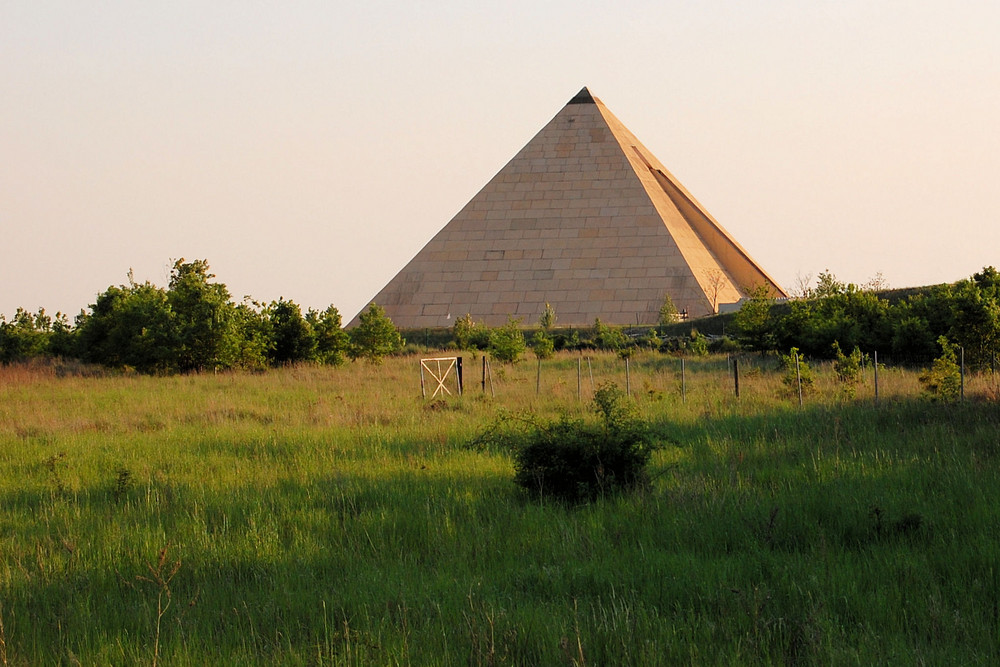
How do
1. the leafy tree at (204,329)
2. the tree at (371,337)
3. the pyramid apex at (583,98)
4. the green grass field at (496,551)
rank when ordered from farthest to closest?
1. the pyramid apex at (583,98)
2. the tree at (371,337)
3. the leafy tree at (204,329)
4. the green grass field at (496,551)

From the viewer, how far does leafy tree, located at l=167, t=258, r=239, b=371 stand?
22516 mm

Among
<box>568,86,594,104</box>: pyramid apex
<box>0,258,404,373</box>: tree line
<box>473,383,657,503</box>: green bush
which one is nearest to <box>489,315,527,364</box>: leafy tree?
<box>0,258,404,373</box>: tree line

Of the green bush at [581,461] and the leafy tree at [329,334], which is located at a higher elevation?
the leafy tree at [329,334]

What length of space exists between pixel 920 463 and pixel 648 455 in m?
1.97

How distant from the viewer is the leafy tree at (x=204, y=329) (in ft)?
73.9

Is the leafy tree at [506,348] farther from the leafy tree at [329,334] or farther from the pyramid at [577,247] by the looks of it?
the pyramid at [577,247]

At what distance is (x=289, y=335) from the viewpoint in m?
25.2

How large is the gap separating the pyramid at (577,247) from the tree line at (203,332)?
85.5 ft

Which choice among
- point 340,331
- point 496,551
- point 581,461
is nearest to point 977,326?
point 581,461

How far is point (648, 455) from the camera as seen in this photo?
7.43 m

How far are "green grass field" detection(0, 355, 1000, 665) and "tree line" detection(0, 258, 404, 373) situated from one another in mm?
12249

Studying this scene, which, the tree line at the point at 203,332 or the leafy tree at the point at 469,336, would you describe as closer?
the tree line at the point at 203,332

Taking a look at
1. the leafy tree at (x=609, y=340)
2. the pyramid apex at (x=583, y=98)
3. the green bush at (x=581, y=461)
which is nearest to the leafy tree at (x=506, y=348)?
the leafy tree at (x=609, y=340)

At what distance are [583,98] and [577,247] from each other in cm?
1311
